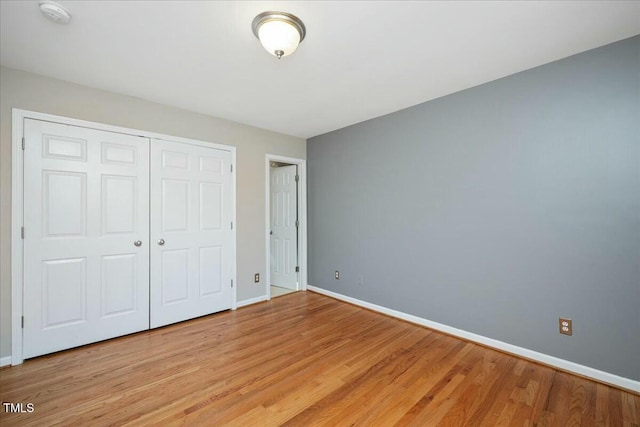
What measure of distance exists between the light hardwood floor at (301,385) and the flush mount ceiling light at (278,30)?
7.74 feet

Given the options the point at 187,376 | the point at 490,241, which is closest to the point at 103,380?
the point at 187,376

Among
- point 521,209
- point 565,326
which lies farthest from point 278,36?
point 565,326

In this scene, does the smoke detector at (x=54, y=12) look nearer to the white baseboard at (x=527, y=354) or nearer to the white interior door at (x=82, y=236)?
the white interior door at (x=82, y=236)

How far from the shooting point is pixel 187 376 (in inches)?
83.4

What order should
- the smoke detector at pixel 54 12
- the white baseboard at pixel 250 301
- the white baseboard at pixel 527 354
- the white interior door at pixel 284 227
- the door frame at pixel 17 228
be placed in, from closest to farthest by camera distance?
the smoke detector at pixel 54 12 → the white baseboard at pixel 527 354 → the door frame at pixel 17 228 → the white baseboard at pixel 250 301 → the white interior door at pixel 284 227

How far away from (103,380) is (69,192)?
5.46 feet

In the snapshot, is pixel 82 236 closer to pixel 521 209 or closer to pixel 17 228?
pixel 17 228

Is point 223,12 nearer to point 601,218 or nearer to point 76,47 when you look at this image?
point 76,47

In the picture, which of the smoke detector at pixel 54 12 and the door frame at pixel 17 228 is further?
the door frame at pixel 17 228

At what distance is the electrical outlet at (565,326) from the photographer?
7.07ft

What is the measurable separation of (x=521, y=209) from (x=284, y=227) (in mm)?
3245

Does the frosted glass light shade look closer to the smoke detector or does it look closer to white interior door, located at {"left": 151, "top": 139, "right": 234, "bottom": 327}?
the smoke detector

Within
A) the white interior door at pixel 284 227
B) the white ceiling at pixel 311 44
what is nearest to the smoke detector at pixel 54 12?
the white ceiling at pixel 311 44

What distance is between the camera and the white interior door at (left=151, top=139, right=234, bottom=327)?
3.02 m
